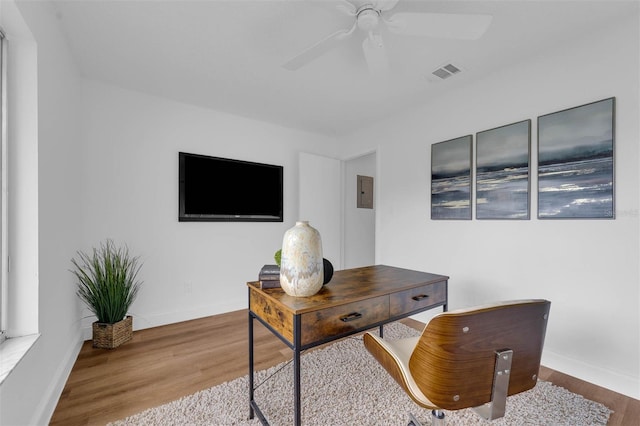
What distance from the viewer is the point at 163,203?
2965mm

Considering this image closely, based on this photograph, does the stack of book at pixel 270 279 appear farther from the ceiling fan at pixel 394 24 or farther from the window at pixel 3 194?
the ceiling fan at pixel 394 24

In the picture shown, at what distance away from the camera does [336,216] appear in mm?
4254

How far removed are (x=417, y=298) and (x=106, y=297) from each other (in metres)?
2.49

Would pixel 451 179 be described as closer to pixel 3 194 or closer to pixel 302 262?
pixel 302 262

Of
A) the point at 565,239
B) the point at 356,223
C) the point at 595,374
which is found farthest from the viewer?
the point at 356,223

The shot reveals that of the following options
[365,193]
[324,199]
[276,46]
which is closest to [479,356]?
[276,46]

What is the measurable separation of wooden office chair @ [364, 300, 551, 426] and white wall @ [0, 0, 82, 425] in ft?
5.10

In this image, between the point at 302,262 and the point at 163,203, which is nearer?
the point at 302,262

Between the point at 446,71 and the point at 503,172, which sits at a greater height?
the point at 446,71

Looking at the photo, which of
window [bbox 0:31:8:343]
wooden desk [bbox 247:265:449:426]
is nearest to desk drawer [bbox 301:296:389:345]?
wooden desk [bbox 247:265:449:426]

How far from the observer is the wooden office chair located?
0.89m

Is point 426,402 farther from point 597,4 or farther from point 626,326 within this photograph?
point 597,4

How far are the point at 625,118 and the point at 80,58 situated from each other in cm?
394

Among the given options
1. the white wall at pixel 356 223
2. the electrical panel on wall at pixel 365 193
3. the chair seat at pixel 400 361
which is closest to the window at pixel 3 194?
the chair seat at pixel 400 361
